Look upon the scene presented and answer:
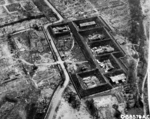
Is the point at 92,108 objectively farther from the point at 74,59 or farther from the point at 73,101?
the point at 74,59

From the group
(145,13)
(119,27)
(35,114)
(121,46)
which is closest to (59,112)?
(35,114)

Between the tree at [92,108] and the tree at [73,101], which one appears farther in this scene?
the tree at [73,101]

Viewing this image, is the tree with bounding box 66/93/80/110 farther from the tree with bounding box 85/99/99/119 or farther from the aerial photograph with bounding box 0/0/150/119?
the tree with bounding box 85/99/99/119

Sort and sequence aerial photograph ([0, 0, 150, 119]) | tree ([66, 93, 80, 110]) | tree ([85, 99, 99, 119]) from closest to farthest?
tree ([85, 99, 99, 119]) → aerial photograph ([0, 0, 150, 119]) → tree ([66, 93, 80, 110])

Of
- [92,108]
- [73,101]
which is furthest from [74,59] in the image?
[92,108]

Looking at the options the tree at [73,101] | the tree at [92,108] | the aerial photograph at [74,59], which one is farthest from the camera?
the tree at [73,101]

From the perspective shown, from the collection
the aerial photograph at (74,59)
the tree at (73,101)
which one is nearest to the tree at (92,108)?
the aerial photograph at (74,59)

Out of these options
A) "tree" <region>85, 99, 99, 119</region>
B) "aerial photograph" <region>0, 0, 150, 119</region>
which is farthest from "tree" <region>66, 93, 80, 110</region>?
"tree" <region>85, 99, 99, 119</region>

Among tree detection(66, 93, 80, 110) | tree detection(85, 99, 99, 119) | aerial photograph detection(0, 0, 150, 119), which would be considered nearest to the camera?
tree detection(85, 99, 99, 119)

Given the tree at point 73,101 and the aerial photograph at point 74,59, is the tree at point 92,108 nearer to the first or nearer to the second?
the aerial photograph at point 74,59
